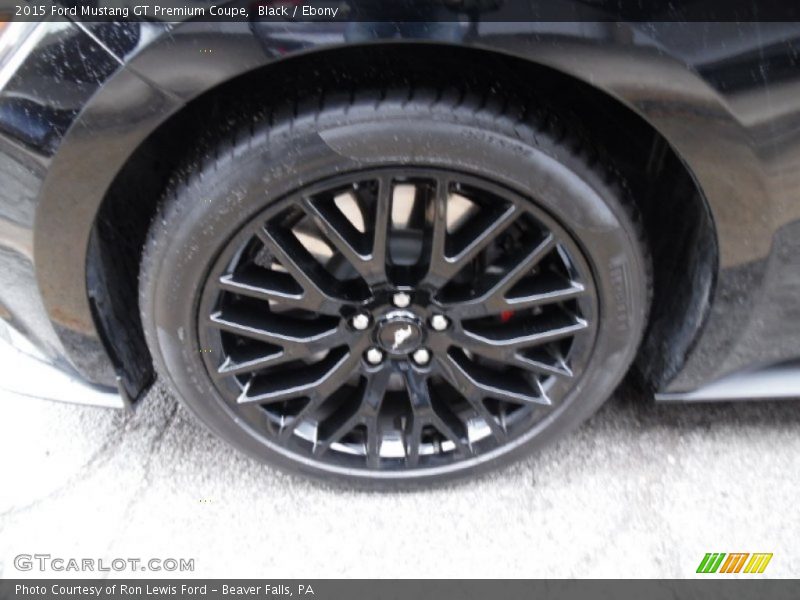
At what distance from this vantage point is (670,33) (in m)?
1.10

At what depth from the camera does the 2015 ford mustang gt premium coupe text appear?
3.68ft

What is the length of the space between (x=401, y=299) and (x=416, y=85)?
0.38m

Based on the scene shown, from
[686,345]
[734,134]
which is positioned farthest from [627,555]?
[734,134]

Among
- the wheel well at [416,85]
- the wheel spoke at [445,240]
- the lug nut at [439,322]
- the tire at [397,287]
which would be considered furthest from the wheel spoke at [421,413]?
the wheel well at [416,85]

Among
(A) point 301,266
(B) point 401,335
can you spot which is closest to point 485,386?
(B) point 401,335

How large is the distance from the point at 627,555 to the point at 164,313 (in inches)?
39.7

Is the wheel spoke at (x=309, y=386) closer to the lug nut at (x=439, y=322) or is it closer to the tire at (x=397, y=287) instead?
the tire at (x=397, y=287)

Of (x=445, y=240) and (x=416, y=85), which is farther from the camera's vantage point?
(x=445, y=240)

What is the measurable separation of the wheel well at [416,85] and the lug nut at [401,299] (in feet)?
1.20

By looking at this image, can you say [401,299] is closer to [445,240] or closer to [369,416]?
[445,240]

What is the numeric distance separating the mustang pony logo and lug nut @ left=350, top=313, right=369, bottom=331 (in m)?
0.06

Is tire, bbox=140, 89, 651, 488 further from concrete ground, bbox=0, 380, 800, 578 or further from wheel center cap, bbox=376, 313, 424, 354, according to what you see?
concrete ground, bbox=0, 380, 800, 578

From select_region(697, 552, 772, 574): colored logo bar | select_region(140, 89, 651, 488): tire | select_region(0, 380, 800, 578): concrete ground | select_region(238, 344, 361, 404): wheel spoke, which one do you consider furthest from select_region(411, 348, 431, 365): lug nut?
select_region(697, 552, 772, 574): colored logo bar

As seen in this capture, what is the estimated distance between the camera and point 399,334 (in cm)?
142
